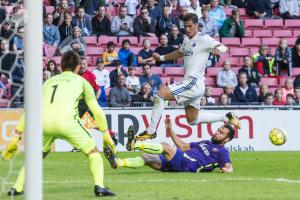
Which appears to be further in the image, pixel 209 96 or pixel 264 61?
pixel 264 61

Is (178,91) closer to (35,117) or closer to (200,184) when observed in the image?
(200,184)

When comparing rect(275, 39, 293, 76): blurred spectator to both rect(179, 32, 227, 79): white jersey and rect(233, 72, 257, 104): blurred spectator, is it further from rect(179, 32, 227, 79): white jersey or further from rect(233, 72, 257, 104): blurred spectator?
rect(179, 32, 227, 79): white jersey

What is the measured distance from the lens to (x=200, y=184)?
Answer: 12641 millimetres

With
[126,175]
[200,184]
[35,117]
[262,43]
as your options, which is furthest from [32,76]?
[262,43]

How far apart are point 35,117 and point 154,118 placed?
9.36m

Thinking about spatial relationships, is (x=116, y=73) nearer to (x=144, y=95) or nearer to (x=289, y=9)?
(x=144, y=95)

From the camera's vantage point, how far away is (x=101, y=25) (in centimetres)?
2500

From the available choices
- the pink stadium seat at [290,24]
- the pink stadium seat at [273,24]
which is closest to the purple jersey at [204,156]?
the pink stadium seat at [273,24]

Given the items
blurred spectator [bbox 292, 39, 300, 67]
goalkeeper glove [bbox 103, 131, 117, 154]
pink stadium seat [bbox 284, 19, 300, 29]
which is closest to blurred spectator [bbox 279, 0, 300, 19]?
pink stadium seat [bbox 284, 19, 300, 29]

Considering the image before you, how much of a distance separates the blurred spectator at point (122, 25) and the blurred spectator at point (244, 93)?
3422mm

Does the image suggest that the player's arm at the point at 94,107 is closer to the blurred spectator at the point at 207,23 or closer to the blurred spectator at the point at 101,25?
the blurred spectator at the point at 101,25

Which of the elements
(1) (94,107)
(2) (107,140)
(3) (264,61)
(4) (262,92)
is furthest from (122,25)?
(1) (94,107)

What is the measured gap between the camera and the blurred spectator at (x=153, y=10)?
2530 cm

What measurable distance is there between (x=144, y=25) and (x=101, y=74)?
115 inches
